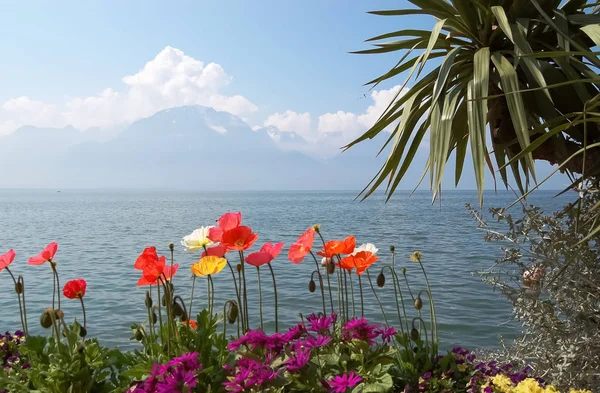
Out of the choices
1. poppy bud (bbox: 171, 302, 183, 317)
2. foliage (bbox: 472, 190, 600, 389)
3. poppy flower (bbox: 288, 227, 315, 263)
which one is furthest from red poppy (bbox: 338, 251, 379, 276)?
foliage (bbox: 472, 190, 600, 389)

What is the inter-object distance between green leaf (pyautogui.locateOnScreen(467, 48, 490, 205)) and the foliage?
0.99 feet

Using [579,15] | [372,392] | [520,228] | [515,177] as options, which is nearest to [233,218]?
[372,392]

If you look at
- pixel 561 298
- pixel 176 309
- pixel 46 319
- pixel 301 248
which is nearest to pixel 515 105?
pixel 561 298

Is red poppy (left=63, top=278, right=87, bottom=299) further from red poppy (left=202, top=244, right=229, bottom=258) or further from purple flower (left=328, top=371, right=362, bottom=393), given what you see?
purple flower (left=328, top=371, right=362, bottom=393)

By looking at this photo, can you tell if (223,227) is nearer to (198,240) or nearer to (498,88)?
(198,240)

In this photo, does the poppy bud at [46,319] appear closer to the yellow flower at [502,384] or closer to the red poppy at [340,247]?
the red poppy at [340,247]

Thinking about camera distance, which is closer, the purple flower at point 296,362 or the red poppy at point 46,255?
the purple flower at point 296,362

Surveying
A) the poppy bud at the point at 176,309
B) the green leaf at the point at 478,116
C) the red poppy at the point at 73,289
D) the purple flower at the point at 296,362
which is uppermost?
the green leaf at the point at 478,116

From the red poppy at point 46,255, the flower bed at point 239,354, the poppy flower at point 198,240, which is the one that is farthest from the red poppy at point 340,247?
the red poppy at point 46,255

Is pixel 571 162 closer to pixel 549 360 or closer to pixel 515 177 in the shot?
pixel 515 177

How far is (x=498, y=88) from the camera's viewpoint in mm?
3314

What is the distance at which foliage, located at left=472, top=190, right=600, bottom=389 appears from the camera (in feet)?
8.55

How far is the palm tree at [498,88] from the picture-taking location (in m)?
2.83

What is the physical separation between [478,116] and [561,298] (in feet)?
3.23
